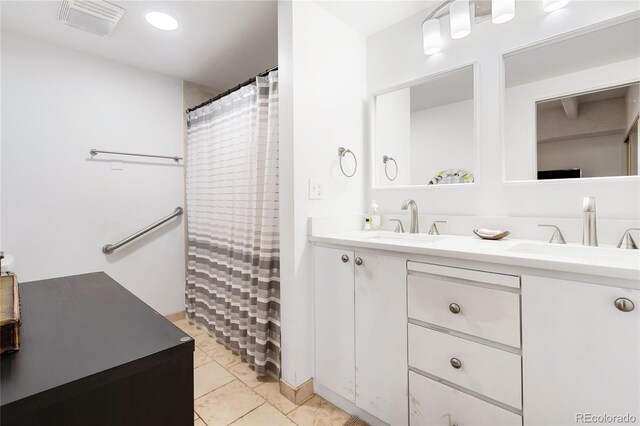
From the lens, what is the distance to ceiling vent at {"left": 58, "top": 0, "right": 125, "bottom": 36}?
1.61 m

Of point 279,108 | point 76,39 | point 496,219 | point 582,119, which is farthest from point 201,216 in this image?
point 582,119

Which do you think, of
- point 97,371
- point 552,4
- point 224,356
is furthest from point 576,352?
point 224,356

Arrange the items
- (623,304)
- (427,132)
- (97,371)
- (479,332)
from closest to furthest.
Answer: (97,371), (623,304), (479,332), (427,132)

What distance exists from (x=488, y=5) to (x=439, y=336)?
1664mm

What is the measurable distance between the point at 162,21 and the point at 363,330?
215cm

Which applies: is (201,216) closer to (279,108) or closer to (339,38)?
(279,108)

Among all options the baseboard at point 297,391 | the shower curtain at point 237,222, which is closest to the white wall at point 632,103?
the shower curtain at point 237,222

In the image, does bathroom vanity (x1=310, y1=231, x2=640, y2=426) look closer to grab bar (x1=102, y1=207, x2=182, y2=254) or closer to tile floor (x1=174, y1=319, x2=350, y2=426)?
tile floor (x1=174, y1=319, x2=350, y2=426)

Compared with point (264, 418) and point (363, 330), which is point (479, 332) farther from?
point (264, 418)

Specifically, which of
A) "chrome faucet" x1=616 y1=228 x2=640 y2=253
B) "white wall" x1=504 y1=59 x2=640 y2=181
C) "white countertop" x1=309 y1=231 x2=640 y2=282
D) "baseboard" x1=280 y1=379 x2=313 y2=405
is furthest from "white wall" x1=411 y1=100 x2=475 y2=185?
"baseboard" x1=280 y1=379 x2=313 y2=405

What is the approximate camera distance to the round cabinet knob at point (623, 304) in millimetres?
778

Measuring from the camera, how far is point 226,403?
61.4 inches

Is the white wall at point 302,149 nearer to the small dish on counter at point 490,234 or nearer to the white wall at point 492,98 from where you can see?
the white wall at point 492,98

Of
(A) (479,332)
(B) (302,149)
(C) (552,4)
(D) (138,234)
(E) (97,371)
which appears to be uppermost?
(C) (552,4)
